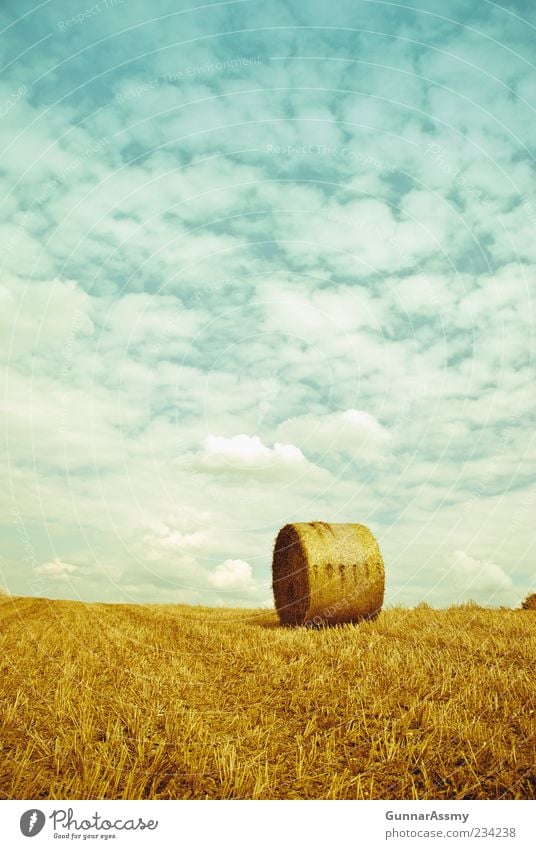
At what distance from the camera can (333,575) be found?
1188 centimetres

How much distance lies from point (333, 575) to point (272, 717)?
6468mm

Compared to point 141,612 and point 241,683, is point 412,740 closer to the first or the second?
point 241,683

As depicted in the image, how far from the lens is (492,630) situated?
410 inches
